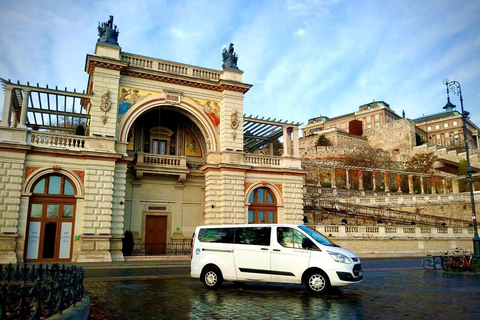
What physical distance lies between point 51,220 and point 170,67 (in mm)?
12720

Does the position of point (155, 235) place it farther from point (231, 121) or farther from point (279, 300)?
point (279, 300)

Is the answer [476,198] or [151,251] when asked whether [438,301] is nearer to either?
[151,251]

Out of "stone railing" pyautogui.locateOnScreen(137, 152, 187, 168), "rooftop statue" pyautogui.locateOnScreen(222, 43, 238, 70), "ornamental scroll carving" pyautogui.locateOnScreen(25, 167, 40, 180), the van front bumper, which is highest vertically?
"rooftop statue" pyautogui.locateOnScreen(222, 43, 238, 70)

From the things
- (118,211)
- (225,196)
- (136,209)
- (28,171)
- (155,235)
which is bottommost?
(155,235)

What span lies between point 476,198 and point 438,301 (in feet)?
126

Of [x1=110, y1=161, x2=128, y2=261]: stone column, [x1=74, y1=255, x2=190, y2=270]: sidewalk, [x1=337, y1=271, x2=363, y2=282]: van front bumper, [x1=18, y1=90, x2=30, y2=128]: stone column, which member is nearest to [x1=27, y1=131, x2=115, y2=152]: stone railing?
[x1=18, y1=90, x2=30, y2=128]: stone column

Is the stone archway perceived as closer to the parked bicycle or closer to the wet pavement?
the wet pavement

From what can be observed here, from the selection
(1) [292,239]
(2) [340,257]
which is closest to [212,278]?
(1) [292,239]

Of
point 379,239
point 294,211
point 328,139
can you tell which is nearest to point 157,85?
point 294,211

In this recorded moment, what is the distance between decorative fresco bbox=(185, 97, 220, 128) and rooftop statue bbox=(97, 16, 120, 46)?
6.55 metres

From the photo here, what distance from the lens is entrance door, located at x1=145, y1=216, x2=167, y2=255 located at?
26214 millimetres

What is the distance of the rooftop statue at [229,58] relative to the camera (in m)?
28.9

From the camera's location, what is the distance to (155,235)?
2675 centimetres

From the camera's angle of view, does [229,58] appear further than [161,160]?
Yes
